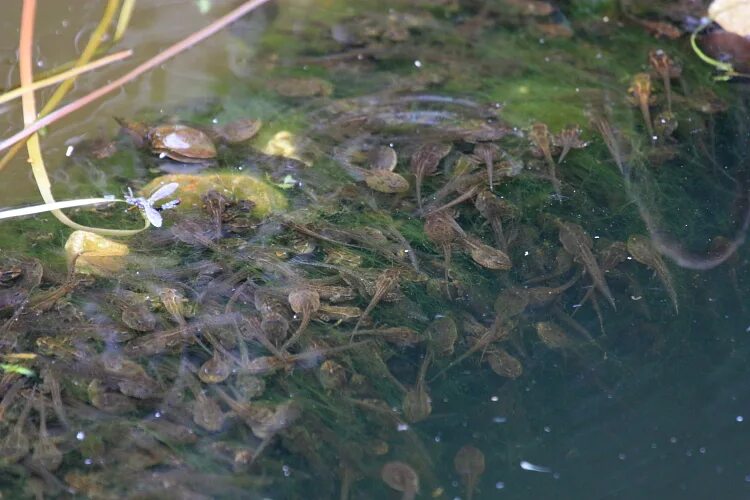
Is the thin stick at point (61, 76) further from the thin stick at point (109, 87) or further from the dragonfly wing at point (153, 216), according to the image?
the dragonfly wing at point (153, 216)

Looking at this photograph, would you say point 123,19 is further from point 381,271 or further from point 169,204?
point 381,271

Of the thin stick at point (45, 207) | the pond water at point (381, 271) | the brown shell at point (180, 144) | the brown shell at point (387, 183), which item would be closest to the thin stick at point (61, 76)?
the pond water at point (381, 271)

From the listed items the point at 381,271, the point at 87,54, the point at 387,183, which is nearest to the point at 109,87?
the point at 87,54

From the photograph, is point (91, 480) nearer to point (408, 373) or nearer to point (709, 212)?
point (408, 373)

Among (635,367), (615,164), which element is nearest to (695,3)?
(615,164)

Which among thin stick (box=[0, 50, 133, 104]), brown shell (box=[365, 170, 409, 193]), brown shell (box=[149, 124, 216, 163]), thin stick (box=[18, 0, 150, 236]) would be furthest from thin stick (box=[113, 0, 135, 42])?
brown shell (box=[365, 170, 409, 193])
